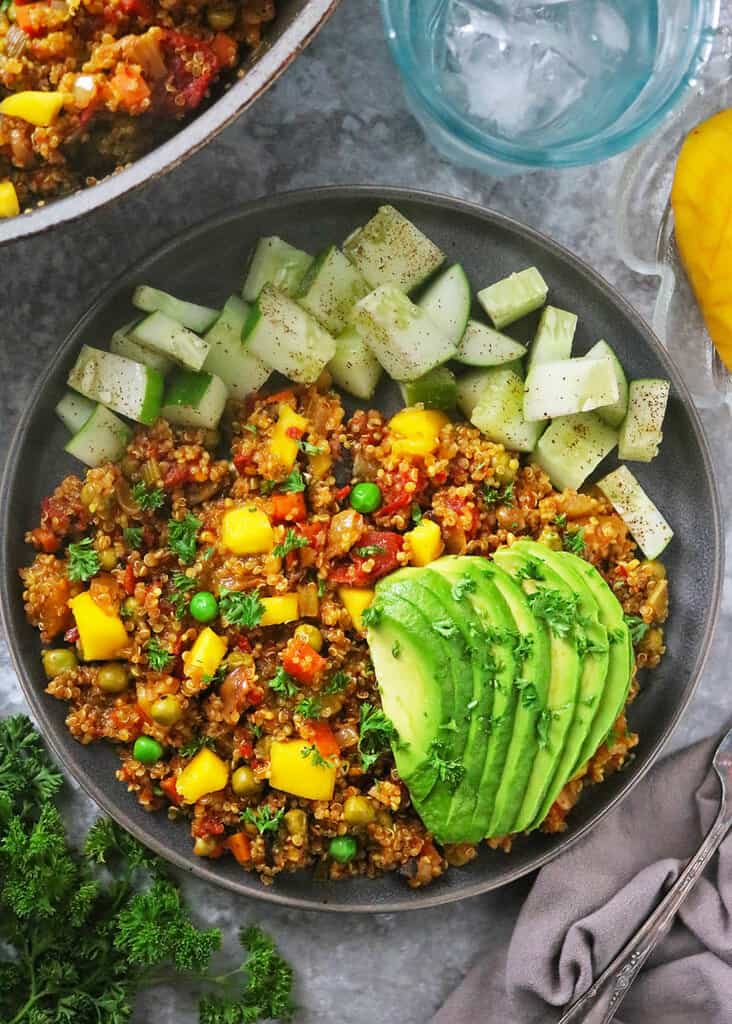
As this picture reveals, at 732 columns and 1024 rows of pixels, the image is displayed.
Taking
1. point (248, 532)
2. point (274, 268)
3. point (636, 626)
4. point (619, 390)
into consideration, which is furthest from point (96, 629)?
point (619, 390)

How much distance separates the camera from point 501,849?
4.02m

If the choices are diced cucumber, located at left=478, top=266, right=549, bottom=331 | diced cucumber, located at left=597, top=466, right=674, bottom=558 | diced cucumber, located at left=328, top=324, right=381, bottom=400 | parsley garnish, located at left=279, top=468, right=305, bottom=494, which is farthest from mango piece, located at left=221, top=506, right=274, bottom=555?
diced cucumber, located at left=597, top=466, right=674, bottom=558

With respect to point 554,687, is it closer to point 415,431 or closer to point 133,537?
point 415,431

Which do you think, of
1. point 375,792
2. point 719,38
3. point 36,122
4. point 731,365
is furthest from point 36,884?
point 719,38

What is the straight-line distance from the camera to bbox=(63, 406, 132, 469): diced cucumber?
12.6 feet

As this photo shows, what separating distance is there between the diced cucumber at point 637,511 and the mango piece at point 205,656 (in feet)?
4.72

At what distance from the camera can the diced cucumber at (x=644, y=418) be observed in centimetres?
398

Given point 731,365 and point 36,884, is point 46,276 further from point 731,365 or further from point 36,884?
point 731,365

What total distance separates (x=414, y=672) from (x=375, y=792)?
19.7 inches

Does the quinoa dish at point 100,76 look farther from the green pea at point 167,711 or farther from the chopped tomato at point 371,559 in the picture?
the green pea at point 167,711

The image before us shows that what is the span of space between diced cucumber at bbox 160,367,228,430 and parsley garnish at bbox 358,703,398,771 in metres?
1.09

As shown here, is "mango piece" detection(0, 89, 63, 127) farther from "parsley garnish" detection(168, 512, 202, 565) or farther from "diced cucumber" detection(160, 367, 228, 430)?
"parsley garnish" detection(168, 512, 202, 565)

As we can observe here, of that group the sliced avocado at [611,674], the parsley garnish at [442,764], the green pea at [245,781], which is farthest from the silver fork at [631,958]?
the green pea at [245,781]

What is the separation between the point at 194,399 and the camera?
3.79m
